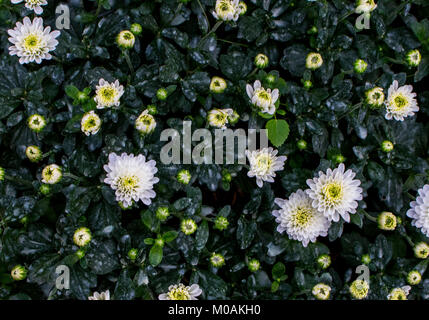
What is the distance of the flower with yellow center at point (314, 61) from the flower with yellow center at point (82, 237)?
4.18ft

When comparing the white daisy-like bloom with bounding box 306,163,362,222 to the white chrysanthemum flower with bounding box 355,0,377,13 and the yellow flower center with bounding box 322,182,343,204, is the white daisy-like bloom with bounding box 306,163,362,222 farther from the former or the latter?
the white chrysanthemum flower with bounding box 355,0,377,13

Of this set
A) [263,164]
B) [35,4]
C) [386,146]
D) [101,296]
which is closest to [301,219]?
[263,164]

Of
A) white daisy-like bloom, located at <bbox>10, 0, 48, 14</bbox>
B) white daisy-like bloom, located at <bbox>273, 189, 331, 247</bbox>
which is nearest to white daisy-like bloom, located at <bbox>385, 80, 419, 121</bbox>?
white daisy-like bloom, located at <bbox>273, 189, 331, 247</bbox>

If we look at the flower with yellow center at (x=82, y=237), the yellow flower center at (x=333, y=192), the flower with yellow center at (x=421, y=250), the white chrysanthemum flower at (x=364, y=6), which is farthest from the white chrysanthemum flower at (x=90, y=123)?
the flower with yellow center at (x=421, y=250)

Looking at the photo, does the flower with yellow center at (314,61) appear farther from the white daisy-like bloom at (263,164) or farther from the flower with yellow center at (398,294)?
the flower with yellow center at (398,294)

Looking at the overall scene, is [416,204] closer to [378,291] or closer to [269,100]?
[378,291]

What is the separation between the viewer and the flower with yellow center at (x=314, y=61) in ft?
7.06

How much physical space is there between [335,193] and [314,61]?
0.64m

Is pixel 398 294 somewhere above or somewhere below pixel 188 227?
below

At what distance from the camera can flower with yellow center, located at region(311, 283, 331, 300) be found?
2.04m

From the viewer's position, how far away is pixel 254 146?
7.22 feet

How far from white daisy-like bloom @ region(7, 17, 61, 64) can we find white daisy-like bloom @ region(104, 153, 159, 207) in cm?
62

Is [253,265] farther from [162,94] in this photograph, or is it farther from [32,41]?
[32,41]

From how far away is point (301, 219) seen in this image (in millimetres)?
2055
